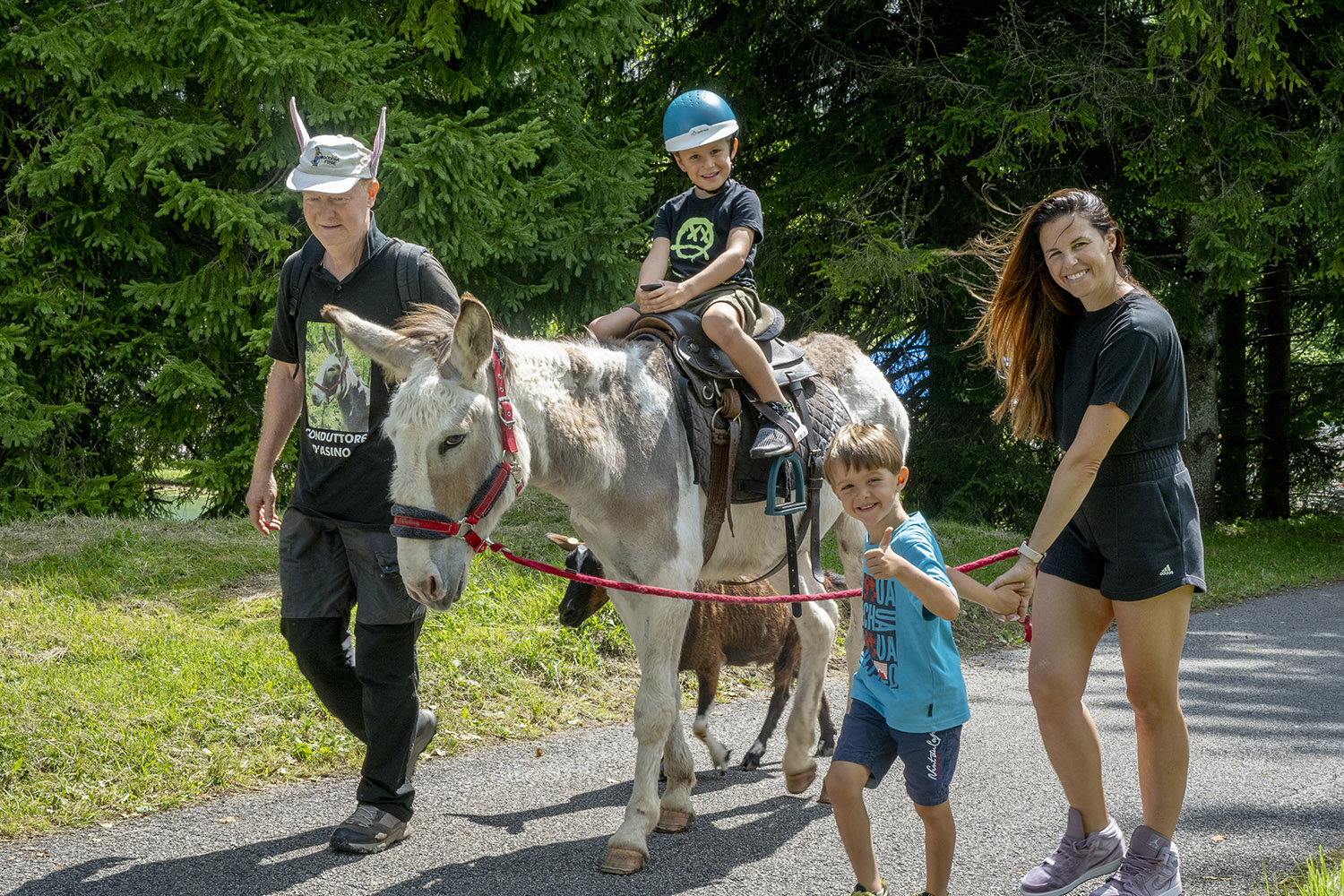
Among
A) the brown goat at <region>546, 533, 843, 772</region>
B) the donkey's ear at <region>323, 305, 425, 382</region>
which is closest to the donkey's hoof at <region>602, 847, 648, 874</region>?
the brown goat at <region>546, 533, 843, 772</region>

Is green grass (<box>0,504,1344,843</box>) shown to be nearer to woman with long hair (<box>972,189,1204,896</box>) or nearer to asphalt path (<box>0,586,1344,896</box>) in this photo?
asphalt path (<box>0,586,1344,896</box>)

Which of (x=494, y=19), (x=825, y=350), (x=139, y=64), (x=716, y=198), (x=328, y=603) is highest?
(x=494, y=19)

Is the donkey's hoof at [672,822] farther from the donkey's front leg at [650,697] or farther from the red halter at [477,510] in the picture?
the red halter at [477,510]

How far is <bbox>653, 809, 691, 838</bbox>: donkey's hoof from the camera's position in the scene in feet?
14.8

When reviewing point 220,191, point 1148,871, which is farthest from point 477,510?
point 220,191

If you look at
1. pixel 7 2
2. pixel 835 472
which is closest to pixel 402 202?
pixel 7 2

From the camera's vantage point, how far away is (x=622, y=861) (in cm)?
402

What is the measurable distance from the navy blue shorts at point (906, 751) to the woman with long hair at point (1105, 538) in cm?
49

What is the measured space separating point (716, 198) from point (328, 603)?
8.02ft

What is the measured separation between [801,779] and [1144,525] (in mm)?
2145

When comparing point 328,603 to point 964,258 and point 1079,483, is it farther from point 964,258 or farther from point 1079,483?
point 964,258

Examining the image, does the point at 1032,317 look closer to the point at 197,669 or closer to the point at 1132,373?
the point at 1132,373

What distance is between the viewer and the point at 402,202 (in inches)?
359

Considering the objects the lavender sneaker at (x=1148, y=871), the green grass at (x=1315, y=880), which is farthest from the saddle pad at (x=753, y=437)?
the green grass at (x=1315, y=880)
